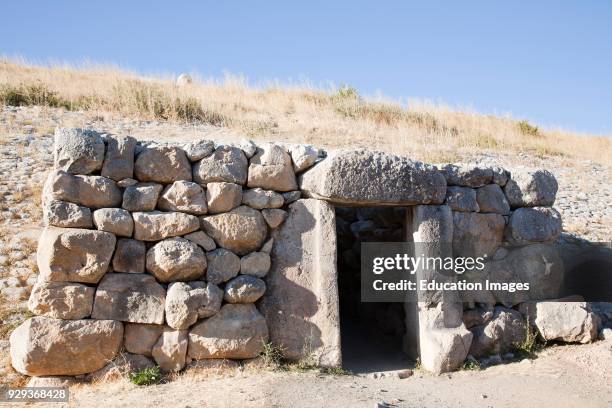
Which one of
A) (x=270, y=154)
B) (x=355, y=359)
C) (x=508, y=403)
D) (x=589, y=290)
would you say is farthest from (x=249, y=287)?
(x=589, y=290)

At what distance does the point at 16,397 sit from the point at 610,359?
5.37 meters

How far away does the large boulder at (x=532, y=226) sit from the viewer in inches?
223

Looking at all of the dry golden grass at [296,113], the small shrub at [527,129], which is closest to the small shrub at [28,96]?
the dry golden grass at [296,113]

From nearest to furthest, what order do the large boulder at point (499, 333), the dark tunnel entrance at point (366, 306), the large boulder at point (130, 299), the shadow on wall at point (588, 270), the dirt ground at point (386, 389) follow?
the dirt ground at point (386, 389), the large boulder at point (130, 299), the large boulder at point (499, 333), the dark tunnel entrance at point (366, 306), the shadow on wall at point (588, 270)

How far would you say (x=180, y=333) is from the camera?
438 centimetres

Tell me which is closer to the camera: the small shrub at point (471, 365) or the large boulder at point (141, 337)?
the large boulder at point (141, 337)

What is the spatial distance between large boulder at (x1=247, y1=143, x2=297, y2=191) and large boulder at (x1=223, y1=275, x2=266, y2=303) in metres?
0.92

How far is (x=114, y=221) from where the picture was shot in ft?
14.3

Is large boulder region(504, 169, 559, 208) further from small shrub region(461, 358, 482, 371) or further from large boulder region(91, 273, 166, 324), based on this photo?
large boulder region(91, 273, 166, 324)

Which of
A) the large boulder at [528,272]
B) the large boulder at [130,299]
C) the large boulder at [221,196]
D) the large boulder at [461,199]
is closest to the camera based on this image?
the large boulder at [130,299]

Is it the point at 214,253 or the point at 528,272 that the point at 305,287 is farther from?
the point at 528,272

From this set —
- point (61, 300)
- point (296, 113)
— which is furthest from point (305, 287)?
point (296, 113)

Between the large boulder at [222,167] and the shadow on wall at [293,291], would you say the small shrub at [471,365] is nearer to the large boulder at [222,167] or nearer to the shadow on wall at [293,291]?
the shadow on wall at [293,291]

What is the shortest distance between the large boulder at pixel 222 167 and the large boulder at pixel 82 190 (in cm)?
76
